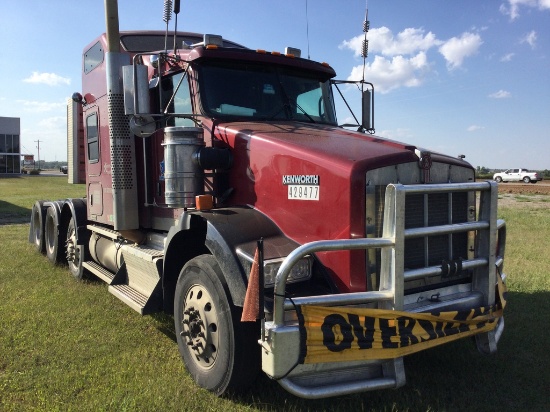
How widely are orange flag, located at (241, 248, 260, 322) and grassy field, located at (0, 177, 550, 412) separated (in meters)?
0.90

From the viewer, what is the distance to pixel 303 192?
11.9 feet

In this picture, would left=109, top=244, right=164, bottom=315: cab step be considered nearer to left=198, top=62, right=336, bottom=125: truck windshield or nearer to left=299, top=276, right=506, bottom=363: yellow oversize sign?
left=198, top=62, right=336, bottom=125: truck windshield

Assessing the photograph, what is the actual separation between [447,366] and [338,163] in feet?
7.11

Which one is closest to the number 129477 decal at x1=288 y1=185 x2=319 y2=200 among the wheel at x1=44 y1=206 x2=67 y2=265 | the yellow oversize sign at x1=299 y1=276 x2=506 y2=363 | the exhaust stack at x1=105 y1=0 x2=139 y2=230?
the yellow oversize sign at x1=299 y1=276 x2=506 y2=363

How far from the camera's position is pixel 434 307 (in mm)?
3484

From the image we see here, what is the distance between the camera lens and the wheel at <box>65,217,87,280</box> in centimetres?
731

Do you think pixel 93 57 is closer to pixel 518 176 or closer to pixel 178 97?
pixel 178 97

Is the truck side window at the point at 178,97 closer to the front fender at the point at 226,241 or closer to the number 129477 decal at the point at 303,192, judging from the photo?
the front fender at the point at 226,241

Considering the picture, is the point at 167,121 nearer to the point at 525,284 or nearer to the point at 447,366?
the point at 447,366

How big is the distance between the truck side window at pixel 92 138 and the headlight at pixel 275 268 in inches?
160

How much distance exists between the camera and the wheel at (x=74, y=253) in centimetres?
731

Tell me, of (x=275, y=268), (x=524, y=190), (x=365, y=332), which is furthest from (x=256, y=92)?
(x=524, y=190)

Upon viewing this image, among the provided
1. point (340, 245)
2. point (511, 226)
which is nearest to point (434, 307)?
point (340, 245)

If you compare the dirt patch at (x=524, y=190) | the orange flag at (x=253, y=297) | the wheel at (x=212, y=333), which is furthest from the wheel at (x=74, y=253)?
the dirt patch at (x=524, y=190)
